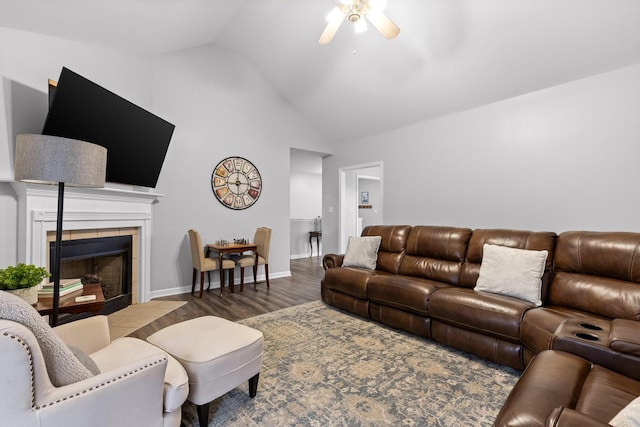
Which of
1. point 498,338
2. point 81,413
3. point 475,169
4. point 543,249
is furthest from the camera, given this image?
point 475,169

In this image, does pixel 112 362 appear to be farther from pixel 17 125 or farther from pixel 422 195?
pixel 422 195

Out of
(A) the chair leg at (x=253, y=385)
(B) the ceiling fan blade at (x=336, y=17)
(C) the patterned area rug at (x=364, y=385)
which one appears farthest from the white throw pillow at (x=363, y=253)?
(B) the ceiling fan blade at (x=336, y=17)

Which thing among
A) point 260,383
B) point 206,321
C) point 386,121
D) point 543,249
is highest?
point 386,121

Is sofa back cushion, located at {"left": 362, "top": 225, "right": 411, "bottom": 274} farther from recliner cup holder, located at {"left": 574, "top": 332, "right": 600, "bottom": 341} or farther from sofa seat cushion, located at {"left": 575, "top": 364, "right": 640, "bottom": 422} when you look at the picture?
sofa seat cushion, located at {"left": 575, "top": 364, "right": 640, "bottom": 422}

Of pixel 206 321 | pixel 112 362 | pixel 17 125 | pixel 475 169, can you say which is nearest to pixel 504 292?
pixel 475 169

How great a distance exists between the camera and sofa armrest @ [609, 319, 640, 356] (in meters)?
1.34

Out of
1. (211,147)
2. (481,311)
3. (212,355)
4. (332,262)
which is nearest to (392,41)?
(332,262)

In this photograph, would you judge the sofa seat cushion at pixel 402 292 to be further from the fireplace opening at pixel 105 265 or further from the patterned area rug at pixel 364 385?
the fireplace opening at pixel 105 265

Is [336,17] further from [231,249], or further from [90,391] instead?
[231,249]

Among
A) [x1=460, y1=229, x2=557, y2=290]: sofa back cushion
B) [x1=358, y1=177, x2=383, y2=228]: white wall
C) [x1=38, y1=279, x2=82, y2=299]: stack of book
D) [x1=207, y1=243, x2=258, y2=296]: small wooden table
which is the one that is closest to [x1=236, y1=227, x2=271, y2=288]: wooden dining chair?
[x1=207, y1=243, x2=258, y2=296]: small wooden table

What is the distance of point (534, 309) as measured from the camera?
83.5 inches

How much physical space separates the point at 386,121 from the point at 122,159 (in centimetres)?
365

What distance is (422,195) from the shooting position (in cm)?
446

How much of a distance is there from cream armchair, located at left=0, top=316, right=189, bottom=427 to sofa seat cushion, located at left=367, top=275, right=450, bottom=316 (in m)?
1.97
